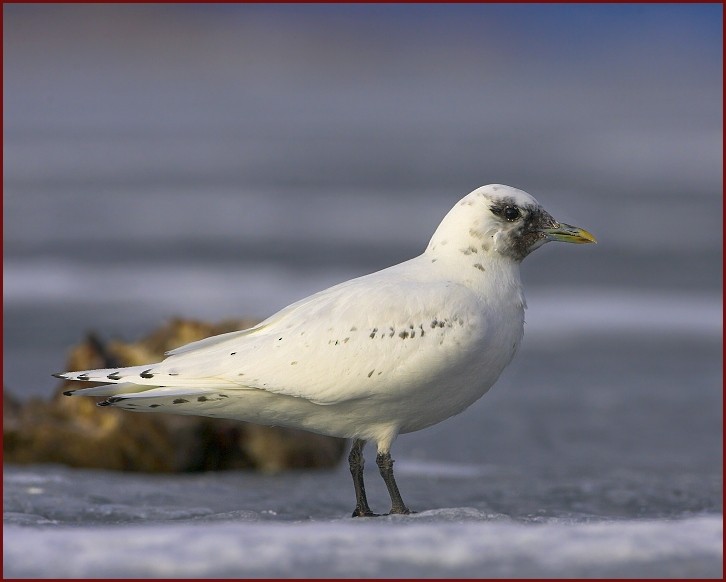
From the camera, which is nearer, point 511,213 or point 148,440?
point 511,213

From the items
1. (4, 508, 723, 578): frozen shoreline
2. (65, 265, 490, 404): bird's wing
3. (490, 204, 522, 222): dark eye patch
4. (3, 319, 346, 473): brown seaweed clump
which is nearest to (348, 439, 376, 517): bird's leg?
(65, 265, 490, 404): bird's wing

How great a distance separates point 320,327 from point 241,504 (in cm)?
112

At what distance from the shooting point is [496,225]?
6.24 metres

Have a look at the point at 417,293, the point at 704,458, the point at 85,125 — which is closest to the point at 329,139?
the point at 85,125

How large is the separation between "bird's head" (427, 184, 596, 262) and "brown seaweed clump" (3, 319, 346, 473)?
68.9 inches

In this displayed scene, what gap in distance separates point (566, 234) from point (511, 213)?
0.28 metres

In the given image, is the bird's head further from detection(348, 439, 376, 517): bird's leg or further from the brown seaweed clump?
the brown seaweed clump

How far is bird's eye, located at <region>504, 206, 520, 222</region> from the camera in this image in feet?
20.4

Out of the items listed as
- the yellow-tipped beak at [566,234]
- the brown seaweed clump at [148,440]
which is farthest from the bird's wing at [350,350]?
the brown seaweed clump at [148,440]

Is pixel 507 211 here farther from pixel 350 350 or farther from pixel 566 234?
pixel 350 350

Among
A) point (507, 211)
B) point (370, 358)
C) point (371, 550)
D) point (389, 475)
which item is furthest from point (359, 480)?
point (507, 211)

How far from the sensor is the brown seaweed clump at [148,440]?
7.44 meters

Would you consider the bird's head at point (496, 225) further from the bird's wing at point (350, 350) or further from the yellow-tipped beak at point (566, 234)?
the bird's wing at point (350, 350)

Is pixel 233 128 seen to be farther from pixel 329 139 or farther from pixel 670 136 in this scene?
pixel 670 136
